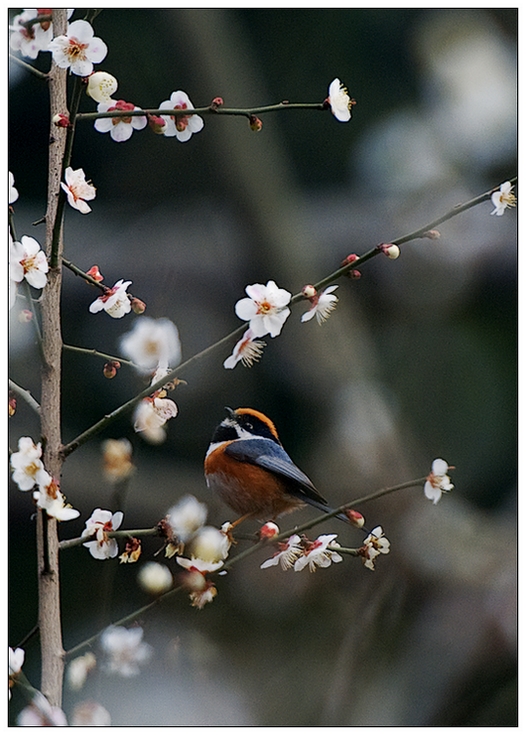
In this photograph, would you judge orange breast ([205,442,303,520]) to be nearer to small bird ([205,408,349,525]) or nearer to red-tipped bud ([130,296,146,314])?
small bird ([205,408,349,525])

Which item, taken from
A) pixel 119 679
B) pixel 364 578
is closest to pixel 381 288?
pixel 364 578

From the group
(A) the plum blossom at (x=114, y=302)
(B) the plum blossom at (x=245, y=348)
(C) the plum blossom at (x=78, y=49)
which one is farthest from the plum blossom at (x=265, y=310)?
(C) the plum blossom at (x=78, y=49)

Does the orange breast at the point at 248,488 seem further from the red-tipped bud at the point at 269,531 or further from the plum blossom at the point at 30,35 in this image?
the plum blossom at the point at 30,35

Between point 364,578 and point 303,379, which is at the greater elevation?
point 303,379

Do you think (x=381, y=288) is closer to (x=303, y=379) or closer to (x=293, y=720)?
(x=303, y=379)

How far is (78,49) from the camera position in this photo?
64 centimetres

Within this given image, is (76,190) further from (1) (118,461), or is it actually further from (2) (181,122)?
(1) (118,461)

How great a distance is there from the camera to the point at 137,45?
1037 mm

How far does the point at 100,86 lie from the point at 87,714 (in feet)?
1.61

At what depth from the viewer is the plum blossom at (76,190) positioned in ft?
2.05

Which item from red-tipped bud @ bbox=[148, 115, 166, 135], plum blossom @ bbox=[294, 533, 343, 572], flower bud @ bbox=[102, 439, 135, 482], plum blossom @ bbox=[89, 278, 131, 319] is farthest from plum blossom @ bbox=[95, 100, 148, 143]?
plum blossom @ bbox=[294, 533, 343, 572]

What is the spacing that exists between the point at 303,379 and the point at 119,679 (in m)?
0.64

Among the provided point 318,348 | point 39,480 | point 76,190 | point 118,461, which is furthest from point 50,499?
point 318,348

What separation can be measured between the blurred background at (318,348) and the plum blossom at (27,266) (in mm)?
113
